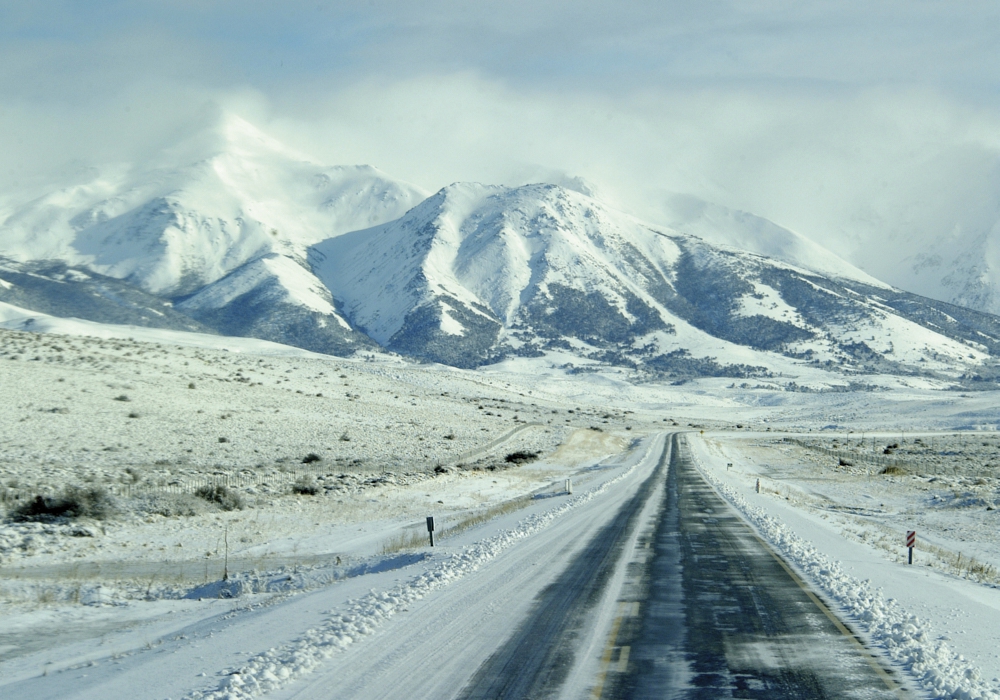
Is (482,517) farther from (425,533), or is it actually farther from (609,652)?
(609,652)

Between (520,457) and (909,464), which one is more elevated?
(520,457)

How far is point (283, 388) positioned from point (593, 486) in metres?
39.8

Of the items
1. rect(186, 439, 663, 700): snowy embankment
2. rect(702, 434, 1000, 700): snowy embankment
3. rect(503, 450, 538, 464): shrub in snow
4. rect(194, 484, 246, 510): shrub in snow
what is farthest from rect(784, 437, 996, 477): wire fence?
rect(186, 439, 663, 700): snowy embankment

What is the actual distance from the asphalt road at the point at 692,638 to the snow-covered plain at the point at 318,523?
2.02 ft

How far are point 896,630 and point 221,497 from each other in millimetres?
22918

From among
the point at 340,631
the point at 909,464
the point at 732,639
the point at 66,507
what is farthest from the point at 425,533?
the point at 909,464

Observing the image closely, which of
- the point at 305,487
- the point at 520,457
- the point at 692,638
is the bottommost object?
the point at 520,457

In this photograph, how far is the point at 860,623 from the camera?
12500 millimetres

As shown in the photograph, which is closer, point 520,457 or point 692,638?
point 692,638

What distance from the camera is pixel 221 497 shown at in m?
28.5

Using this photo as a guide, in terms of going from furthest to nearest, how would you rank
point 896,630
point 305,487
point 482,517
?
point 305,487
point 482,517
point 896,630

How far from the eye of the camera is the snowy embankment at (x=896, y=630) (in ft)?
30.8

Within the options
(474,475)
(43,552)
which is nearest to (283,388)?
Result: (474,475)

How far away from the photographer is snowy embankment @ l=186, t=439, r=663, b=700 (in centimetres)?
946
